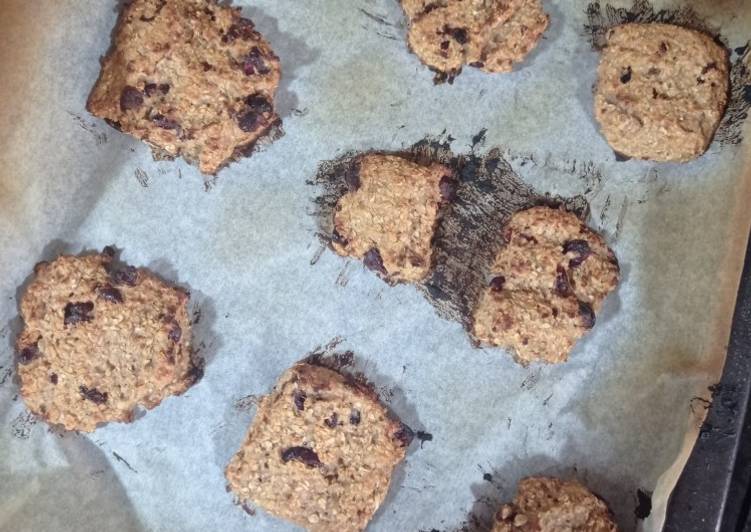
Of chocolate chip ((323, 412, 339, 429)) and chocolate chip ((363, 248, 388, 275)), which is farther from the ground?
chocolate chip ((363, 248, 388, 275))

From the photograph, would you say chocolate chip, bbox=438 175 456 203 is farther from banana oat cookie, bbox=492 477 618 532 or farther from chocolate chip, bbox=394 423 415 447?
banana oat cookie, bbox=492 477 618 532

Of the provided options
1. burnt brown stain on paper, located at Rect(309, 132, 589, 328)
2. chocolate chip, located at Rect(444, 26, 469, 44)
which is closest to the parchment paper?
burnt brown stain on paper, located at Rect(309, 132, 589, 328)

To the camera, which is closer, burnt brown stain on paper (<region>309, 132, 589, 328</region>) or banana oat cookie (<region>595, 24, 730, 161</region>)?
banana oat cookie (<region>595, 24, 730, 161</region>)

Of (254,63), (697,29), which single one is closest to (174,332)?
(254,63)

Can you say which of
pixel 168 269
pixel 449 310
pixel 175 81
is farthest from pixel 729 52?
pixel 168 269

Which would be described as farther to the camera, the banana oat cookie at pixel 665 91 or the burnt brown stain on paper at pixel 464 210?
the burnt brown stain on paper at pixel 464 210

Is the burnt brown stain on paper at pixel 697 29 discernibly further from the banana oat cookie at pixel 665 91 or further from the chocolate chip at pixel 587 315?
the chocolate chip at pixel 587 315

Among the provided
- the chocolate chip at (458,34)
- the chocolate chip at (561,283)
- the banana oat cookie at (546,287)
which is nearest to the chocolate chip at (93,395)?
the banana oat cookie at (546,287)
